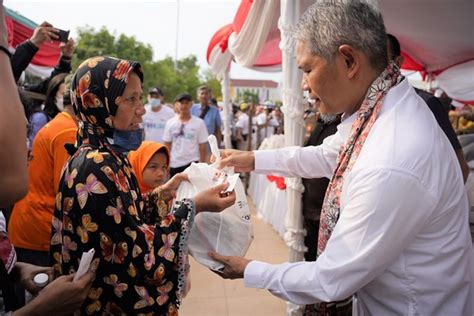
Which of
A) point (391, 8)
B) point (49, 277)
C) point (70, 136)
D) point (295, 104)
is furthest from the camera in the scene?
point (391, 8)

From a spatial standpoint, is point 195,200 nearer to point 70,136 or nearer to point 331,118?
point 70,136

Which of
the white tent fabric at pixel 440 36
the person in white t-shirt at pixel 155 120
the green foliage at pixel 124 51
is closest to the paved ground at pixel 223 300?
the white tent fabric at pixel 440 36

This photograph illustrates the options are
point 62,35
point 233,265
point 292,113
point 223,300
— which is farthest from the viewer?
point 223,300

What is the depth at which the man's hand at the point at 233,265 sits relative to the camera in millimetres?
1397

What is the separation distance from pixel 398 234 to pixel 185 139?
462cm

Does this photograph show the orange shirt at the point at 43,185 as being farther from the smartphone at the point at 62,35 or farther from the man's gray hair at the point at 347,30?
the man's gray hair at the point at 347,30

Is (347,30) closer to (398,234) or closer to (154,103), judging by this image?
(398,234)

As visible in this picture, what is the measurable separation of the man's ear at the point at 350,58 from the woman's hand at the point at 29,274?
4.40ft

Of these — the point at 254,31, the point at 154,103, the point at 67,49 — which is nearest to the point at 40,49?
the point at 154,103

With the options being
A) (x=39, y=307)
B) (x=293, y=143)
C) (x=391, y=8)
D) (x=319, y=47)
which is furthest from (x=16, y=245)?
(x=391, y=8)

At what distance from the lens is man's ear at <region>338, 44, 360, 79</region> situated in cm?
119

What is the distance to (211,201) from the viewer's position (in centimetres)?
158

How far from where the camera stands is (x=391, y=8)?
4.05 meters

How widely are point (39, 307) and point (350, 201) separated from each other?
1048 millimetres
